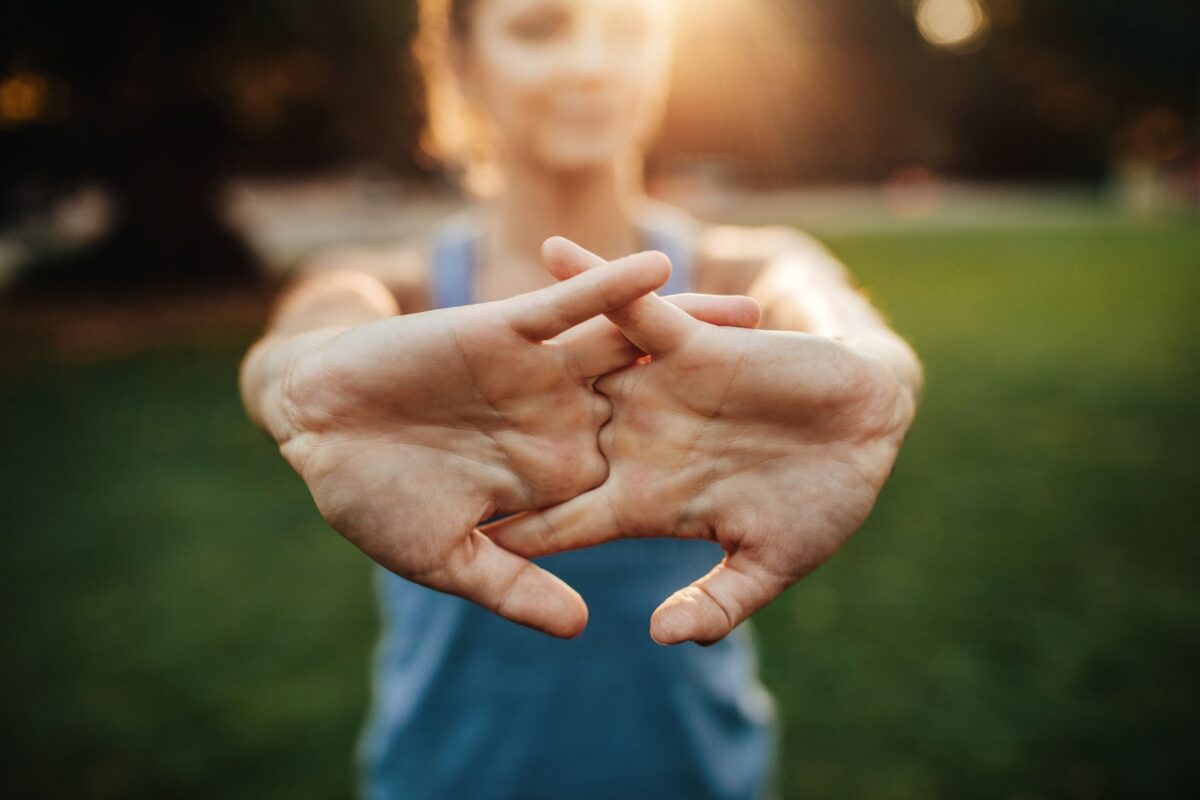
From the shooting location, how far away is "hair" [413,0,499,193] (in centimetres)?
190

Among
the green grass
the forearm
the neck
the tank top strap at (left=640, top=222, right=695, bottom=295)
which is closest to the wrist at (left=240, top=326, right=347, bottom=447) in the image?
the forearm

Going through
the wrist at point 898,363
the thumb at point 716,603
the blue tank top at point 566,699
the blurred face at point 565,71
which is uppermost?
the blurred face at point 565,71

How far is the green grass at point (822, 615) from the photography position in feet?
9.74

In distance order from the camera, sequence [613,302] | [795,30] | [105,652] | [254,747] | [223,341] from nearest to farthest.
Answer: [613,302]
[254,747]
[105,652]
[223,341]
[795,30]

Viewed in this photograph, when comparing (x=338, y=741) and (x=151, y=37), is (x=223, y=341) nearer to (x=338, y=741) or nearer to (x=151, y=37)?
(x=151, y=37)

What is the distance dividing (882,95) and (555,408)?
103 feet

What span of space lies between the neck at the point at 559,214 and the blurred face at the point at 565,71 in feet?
0.18

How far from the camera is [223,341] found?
874 cm

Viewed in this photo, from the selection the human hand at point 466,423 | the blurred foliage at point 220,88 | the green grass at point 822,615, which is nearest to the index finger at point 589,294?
the human hand at point 466,423

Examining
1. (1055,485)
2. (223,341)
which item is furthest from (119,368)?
(1055,485)

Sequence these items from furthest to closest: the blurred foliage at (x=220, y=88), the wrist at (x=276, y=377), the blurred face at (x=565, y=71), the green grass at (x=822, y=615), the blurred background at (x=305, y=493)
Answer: the blurred foliage at (x=220, y=88) → the blurred background at (x=305, y=493) → the green grass at (x=822, y=615) → the blurred face at (x=565, y=71) → the wrist at (x=276, y=377)

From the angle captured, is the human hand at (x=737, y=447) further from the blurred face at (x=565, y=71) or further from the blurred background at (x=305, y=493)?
the blurred background at (x=305, y=493)

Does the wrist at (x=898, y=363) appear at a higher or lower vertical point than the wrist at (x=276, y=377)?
higher

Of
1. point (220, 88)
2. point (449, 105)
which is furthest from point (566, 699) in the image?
point (220, 88)
